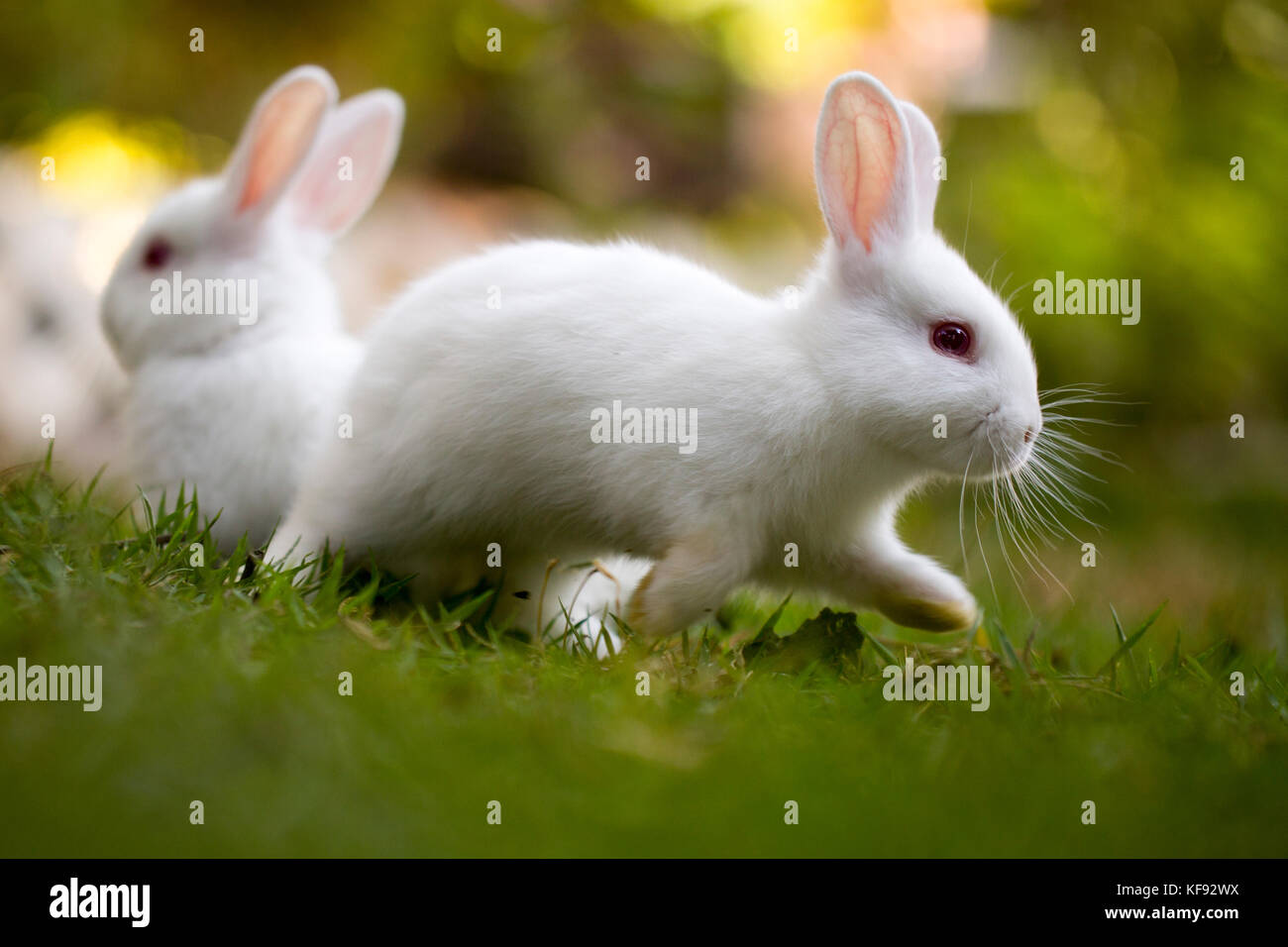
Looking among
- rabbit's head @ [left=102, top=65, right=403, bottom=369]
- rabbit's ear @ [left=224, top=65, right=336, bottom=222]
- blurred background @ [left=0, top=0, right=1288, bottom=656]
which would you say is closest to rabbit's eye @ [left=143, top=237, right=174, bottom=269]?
rabbit's head @ [left=102, top=65, right=403, bottom=369]

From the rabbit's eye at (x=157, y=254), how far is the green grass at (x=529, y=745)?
4.69 ft

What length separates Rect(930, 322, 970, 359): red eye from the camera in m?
3.21

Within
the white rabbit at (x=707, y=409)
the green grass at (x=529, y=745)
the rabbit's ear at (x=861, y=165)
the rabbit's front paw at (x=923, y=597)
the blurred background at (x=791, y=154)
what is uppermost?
the blurred background at (x=791, y=154)

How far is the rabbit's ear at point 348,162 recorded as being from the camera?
15.3ft

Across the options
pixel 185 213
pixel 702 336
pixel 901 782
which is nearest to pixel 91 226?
pixel 185 213

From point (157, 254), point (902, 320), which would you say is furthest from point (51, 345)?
point (902, 320)

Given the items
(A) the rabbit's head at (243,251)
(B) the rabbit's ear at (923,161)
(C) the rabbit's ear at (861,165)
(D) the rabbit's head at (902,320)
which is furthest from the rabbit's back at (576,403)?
(A) the rabbit's head at (243,251)

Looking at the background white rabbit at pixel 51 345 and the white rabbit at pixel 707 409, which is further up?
the background white rabbit at pixel 51 345

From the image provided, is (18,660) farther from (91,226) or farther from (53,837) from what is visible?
(91,226)

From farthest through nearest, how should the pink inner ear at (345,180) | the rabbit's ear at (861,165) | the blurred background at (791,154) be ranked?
the blurred background at (791,154), the pink inner ear at (345,180), the rabbit's ear at (861,165)

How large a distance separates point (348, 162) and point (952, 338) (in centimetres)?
251

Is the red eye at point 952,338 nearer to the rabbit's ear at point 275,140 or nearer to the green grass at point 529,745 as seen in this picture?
the green grass at point 529,745

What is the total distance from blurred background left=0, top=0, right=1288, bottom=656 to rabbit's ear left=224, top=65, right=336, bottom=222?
2.51m

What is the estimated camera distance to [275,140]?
428 cm
